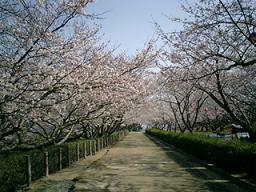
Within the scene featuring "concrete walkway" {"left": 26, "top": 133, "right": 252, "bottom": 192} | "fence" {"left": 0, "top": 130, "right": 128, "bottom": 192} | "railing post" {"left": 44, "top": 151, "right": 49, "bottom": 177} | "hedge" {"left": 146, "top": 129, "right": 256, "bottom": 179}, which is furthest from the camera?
"railing post" {"left": 44, "top": 151, "right": 49, "bottom": 177}

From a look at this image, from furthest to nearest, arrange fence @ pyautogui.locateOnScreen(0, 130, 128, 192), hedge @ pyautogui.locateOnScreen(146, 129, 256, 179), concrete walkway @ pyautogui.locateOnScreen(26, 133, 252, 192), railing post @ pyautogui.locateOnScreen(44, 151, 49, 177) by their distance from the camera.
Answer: railing post @ pyautogui.locateOnScreen(44, 151, 49, 177)
hedge @ pyautogui.locateOnScreen(146, 129, 256, 179)
concrete walkway @ pyautogui.locateOnScreen(26, 133, 252, 192)
fence @ pyautogui.locateOnScreen(0, 130, 128, 192)

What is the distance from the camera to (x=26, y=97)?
9852 mm

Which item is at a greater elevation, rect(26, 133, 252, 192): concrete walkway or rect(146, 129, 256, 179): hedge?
rect(146, 129, 256, 179): hedge

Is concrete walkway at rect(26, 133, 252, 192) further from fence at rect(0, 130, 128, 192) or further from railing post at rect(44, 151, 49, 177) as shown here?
fence at rect(0, 130, 128, 192)

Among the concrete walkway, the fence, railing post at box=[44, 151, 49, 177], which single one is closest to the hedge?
the concrete walkway

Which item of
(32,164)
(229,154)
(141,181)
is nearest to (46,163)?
(32,164)

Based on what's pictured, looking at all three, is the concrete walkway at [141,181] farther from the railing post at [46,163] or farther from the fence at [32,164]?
the fence at [32,164]

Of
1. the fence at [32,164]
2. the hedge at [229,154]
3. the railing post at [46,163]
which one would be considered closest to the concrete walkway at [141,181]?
the railing post at [46,163]

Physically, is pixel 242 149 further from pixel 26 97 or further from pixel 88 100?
pixel 26 97

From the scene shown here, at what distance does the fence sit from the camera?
1101 cm

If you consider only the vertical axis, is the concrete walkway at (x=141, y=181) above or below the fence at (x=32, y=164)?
below

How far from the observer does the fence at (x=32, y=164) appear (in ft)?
36.1

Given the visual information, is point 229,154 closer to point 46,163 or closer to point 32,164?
point 46,163

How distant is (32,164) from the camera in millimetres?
13258
